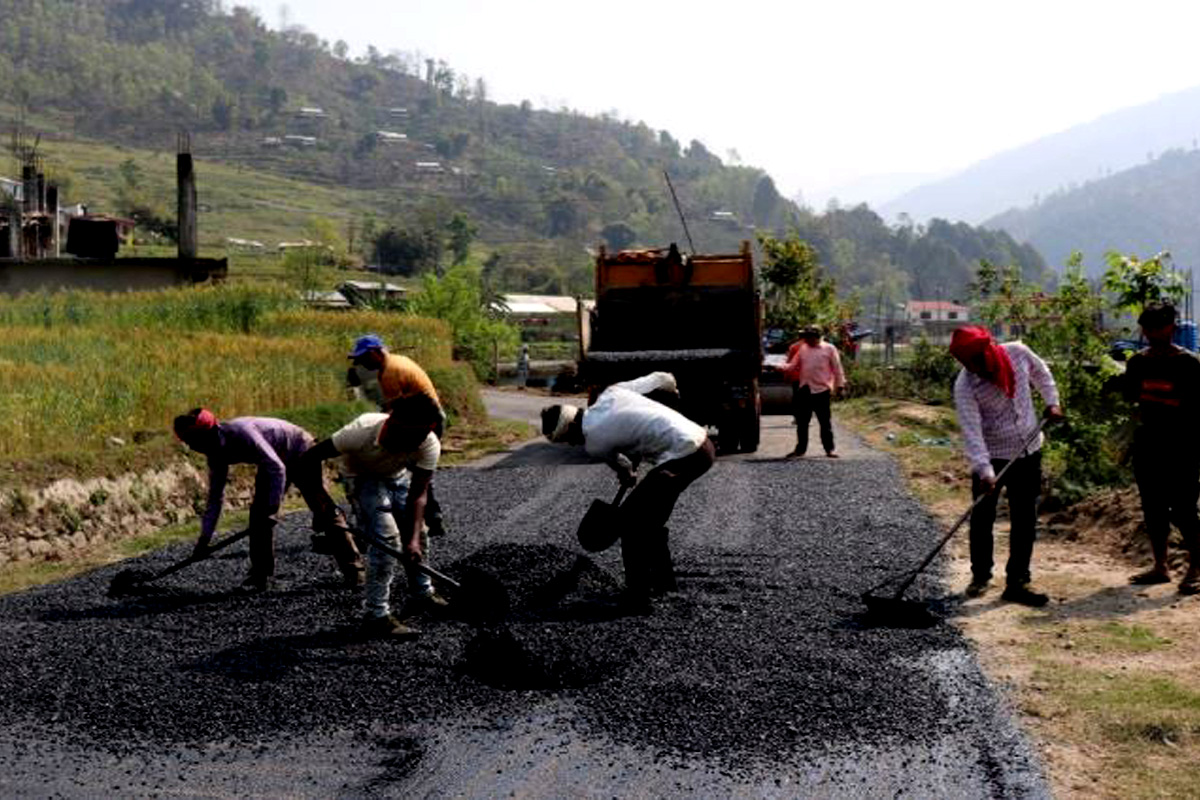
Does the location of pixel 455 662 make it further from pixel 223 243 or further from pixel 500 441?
pixel 223 243

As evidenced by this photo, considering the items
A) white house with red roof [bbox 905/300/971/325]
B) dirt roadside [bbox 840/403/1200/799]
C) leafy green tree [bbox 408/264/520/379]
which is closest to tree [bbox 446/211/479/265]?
white house with red roof [bbox 905/300/971/325]

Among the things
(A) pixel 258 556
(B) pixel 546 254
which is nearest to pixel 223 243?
(B) pixel 546 254

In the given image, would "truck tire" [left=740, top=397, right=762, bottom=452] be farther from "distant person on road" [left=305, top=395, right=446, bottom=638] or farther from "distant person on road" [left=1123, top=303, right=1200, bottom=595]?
"distant person on road" [left=305, top=395, right=446, bottom=638]

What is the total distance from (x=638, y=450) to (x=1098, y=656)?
9.61 ft

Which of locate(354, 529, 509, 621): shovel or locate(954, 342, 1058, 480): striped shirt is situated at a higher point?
locate(954, 342, 1058, 480): striped shirt

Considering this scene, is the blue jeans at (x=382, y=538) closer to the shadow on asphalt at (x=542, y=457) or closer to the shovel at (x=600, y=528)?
the shovel at (x=600, y=528)

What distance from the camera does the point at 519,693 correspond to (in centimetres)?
674

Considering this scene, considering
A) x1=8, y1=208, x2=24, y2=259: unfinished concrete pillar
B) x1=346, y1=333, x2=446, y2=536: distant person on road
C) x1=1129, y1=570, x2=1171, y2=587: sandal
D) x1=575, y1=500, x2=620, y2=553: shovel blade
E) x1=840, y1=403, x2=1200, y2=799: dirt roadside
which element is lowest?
x1=840, y1=403, x2=1200, y2=799: dirt roadside

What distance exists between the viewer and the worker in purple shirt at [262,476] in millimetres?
8680

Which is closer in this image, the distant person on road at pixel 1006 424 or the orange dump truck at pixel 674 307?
the distant person on road at pixel 1006 424

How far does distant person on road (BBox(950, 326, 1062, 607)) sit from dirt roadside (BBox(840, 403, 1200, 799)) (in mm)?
348

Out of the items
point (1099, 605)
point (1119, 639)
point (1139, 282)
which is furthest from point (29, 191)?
point (1119, 639)

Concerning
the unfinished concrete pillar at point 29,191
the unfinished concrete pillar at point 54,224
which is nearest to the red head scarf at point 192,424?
the unfinished concrete pillar at point 54,224

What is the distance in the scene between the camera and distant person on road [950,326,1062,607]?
8.58m
